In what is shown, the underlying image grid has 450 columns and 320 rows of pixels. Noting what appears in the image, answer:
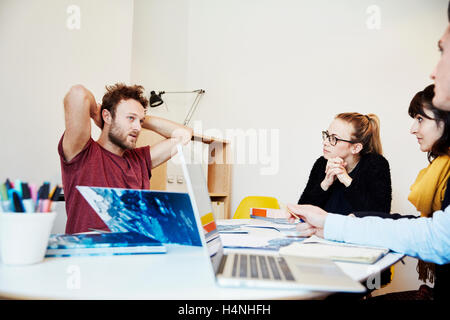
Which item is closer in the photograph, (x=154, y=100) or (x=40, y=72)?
(x=40, y=72)

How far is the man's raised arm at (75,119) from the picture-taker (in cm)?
158

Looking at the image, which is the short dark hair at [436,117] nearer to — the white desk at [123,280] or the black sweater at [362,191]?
the black sweater at [362,191]

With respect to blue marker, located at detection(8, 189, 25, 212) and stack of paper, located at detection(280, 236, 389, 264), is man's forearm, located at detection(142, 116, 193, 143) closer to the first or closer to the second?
stack of paper, located at detection(280, 236, 389, 264)

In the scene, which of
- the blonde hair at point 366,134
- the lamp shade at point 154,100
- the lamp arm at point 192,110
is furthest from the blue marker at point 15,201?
the lamp arm at point 192,110

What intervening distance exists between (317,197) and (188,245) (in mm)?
1497

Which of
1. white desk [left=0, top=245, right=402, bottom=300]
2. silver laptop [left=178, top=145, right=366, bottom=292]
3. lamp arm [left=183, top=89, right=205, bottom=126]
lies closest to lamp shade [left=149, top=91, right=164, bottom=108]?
lamp arm [left=183, top=89, right=205, bottom=126]

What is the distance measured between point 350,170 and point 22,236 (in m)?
2.09

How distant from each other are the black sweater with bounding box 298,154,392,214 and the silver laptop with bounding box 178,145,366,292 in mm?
1400

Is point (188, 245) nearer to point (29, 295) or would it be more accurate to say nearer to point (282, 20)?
point (29, 295)

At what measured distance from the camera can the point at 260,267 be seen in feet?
2.34

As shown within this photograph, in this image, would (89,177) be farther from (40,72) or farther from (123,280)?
(123,280)

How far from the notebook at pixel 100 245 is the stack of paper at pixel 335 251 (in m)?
0.37

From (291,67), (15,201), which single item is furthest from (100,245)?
(291,67)

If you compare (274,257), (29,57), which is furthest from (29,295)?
(29,57)
